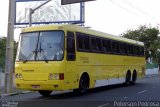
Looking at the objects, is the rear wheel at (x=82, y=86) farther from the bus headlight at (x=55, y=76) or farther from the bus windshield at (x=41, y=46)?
the bus windshield at (x=41, y=46)

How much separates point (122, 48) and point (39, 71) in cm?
1029

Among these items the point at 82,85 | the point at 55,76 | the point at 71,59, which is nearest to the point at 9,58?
the point at 82,85

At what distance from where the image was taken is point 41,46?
2012cm

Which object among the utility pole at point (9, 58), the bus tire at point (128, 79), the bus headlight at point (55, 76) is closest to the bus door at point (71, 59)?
the bus headlight at point (55, 76)

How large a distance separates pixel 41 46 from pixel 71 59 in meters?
1.50

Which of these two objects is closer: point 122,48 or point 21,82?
point 21,82

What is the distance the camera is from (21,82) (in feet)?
66.0

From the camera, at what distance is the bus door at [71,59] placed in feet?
66.0

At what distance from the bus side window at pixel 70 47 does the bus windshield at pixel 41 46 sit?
15.5 inches

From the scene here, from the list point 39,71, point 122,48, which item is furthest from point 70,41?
point 122,48

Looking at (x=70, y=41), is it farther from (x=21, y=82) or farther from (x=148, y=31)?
(x=148, y=31)

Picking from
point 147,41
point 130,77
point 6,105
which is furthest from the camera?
point 147,41

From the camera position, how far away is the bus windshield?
65.2 feet

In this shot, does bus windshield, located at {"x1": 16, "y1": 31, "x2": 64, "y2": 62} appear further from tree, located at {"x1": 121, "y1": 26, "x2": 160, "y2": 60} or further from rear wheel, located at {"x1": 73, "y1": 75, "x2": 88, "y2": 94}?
tree, located at {"x1": 121, "y1": 26, "x2": 160, "y2": 60}
